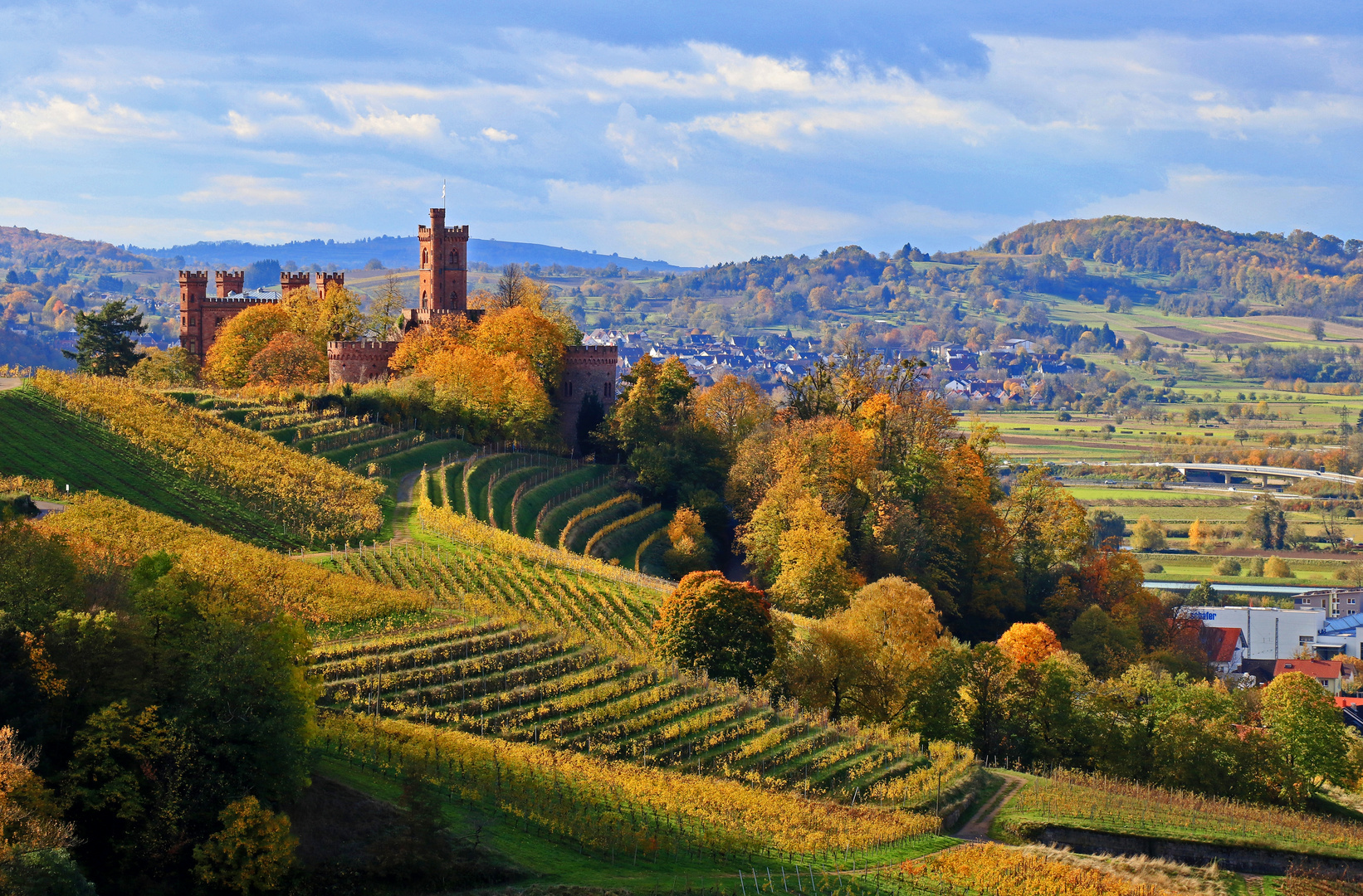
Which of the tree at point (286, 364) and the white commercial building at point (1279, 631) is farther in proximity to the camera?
the white commercial building at point (1279, 631)

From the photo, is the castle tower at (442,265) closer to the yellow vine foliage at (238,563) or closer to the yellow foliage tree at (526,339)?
the yellow foliage tree at (526,339)

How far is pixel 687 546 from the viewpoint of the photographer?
7075 centimetres

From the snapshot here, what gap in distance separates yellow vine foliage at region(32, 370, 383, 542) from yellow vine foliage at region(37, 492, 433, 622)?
725 cm

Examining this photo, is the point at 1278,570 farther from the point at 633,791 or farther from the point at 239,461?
the point at 633,791

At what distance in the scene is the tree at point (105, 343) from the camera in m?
83.2

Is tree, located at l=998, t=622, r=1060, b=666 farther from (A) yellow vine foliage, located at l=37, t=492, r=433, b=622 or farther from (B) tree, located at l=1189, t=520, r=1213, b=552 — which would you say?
(B) tree, located at l=1189, t=520, r=1213, b=552

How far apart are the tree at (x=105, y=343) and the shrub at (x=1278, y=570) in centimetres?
9922

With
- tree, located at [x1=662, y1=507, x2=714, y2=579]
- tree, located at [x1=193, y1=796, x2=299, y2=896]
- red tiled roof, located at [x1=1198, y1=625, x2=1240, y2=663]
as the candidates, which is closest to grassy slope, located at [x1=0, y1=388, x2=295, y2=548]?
tree, located at [x1=662, y1=507, x2=714, y2=579]

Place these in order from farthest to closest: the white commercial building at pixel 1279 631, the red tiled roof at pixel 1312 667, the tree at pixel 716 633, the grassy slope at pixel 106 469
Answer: the white commercial building at pixel 1279 631, the red tiled roof at pixel 1312 667, the grassy slope at pixel 106 469, the tree at pixel 716 633

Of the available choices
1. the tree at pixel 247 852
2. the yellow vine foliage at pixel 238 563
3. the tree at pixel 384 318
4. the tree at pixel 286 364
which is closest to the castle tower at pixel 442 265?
the tree at pixel 384 318

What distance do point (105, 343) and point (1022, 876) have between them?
70074mm

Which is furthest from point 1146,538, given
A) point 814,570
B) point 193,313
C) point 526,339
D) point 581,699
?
point 581,699

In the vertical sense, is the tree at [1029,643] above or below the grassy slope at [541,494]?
below

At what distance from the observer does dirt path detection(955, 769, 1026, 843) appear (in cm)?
3650
